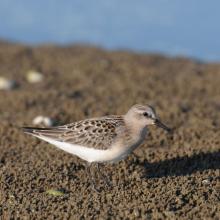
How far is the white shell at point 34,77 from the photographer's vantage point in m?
12.8

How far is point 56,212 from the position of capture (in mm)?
4844

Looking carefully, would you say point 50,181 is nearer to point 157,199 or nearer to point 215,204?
point 157,199

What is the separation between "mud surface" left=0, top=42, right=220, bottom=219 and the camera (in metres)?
4.96

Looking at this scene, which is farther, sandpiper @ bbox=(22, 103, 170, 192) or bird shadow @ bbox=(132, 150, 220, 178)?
bird shadow @ bbox=(132, 150, 220, 178)

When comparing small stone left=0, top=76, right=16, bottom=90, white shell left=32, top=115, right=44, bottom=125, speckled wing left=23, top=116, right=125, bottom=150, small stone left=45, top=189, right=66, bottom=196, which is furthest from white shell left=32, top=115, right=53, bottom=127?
small stone left=0, top=76, right=16, bottom=90

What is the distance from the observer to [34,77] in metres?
12.9

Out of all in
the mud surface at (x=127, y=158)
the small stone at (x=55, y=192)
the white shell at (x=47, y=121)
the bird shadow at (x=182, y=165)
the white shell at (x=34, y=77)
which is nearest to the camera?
the mud surface at (x=127, y=158)

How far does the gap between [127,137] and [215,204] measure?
1.69 metres

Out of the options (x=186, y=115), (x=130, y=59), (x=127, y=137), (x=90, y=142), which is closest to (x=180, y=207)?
(x=127, y=137)

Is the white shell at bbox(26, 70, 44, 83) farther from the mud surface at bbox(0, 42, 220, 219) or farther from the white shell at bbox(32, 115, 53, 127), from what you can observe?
the white shell at bbox(32, 115, 53, 127)

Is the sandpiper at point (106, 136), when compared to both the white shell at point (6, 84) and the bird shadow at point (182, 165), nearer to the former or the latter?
the bird shadow at point (182, 165)

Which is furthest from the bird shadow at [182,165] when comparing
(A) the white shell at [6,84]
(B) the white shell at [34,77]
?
(B) the white shell at [34,77]

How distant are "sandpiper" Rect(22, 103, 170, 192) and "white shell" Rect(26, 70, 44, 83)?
23.2 feet

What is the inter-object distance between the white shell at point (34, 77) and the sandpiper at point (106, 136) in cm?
706
